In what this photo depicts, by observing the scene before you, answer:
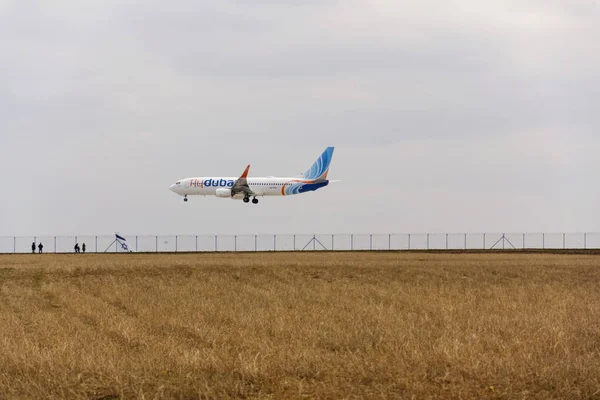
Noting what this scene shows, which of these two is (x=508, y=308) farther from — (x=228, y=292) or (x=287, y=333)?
(x=228, y=292)

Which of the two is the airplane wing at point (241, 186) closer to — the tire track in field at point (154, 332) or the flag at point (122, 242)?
the flag at point (122, 242)

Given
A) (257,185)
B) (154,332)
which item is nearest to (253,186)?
(257,185)

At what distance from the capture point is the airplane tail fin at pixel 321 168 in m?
105

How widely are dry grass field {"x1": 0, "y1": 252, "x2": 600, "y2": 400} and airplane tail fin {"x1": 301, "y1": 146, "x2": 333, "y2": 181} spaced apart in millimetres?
71223

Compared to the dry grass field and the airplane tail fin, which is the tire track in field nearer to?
the dry grass field

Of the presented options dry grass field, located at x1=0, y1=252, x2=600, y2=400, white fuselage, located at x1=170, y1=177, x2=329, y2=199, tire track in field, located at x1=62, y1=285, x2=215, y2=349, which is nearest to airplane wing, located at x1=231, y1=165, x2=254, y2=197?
white fuselage, located at x1=170, y1=177, x2=329, y2=199

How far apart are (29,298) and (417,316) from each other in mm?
15252

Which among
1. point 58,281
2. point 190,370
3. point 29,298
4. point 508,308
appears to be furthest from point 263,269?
point 190,370

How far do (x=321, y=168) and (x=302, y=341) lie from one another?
Answer: 88.4 meters

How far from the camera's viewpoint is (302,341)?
17.4 metres

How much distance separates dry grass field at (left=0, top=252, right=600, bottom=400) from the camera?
41.4 ft

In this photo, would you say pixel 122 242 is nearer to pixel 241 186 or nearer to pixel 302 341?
pixel 241 186

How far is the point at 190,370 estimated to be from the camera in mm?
14008

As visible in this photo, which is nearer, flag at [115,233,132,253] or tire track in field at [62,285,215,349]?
tire track in field at [62,285,215,349]
